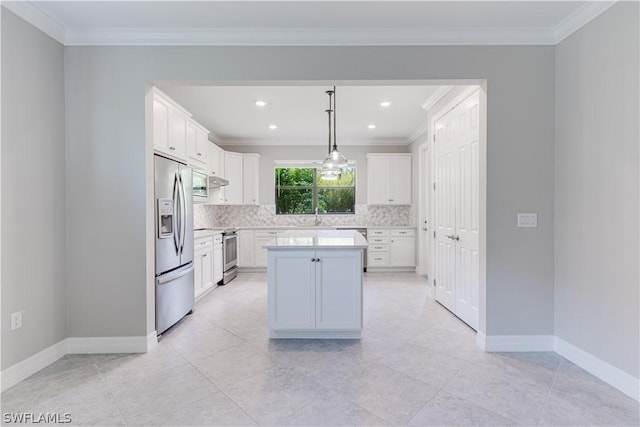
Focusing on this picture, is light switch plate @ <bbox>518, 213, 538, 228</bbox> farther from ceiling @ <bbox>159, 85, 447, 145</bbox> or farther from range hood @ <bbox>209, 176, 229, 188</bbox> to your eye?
range hood @ <bbox>209, 176, 229, 188</bbox>

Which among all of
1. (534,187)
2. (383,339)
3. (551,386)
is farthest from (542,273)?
(383,339)

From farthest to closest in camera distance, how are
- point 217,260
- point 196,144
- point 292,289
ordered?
point 217,260 → point 196,144 → point 292,289

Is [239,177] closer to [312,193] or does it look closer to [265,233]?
[265,233]

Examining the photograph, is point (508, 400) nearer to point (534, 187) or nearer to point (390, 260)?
point (534, 187)

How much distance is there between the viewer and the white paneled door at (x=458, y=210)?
309cm

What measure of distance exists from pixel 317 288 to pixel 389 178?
156 inches

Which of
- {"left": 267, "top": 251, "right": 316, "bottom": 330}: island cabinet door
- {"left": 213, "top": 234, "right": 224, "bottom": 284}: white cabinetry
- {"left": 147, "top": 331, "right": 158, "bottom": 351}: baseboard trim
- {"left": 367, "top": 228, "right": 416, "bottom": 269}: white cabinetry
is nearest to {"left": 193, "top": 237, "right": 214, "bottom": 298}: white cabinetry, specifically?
{"left": 213, "top": 234, "right": 224, "bottom": 284}: white cabinetry

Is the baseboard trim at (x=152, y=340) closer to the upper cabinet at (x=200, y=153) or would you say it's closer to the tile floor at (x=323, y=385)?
the tile floor at (x=323, y=385)

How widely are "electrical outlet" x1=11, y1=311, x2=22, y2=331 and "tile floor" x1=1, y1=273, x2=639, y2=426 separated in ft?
1.29

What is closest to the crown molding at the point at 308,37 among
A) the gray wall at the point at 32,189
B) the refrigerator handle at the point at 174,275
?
the gray wall at the point at 32,189

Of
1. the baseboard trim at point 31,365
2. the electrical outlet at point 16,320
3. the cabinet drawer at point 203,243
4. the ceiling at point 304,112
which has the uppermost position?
the ceiling at point 304,112

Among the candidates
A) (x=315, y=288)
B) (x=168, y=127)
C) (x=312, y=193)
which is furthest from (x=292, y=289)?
(x=312, y=193)

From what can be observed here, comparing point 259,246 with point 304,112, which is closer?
point 304,112

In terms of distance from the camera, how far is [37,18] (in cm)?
234
